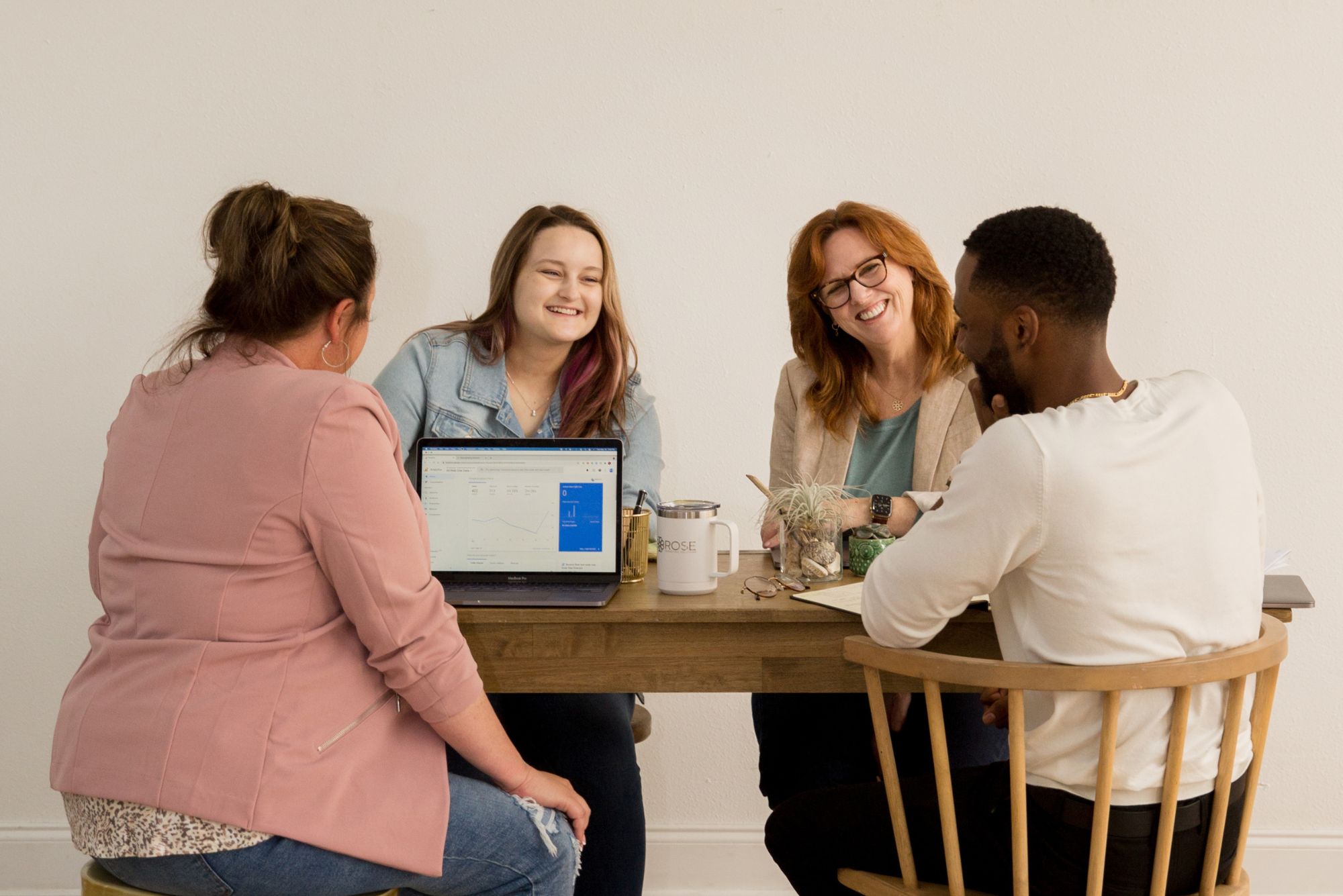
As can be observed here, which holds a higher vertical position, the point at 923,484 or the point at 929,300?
the point at 929,300

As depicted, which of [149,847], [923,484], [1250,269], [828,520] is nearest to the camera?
[149,847]

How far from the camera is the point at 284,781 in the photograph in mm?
1156

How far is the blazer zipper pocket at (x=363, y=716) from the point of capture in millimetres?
1197

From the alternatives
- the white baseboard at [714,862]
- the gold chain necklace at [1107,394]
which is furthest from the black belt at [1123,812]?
the white baseboard at [714,862]

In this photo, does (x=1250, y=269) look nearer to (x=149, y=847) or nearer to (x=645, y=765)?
(x=645, y=765)

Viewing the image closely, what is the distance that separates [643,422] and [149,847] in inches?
46.9

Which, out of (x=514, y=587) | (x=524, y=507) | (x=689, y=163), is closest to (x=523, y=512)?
(x=524, y=507)

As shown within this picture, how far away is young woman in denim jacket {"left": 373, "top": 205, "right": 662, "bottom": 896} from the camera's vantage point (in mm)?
2059

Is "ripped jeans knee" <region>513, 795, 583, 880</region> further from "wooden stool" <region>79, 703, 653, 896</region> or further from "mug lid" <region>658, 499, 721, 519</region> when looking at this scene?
"mug lid" <region>658, 499, 721, 519</region>

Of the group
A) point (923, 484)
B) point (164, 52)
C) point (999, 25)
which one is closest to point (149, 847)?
point (923, 484)

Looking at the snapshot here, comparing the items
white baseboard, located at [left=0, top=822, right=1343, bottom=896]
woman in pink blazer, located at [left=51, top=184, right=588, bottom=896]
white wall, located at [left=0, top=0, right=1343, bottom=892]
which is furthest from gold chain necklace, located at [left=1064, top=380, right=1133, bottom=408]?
white baseboard, located at [left=0, top=822, right=1343, bottom=896]

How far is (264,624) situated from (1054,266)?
0.98m

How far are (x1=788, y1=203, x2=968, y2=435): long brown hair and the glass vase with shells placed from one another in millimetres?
510

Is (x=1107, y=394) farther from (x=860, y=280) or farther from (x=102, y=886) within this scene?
(x=102, y=886)
